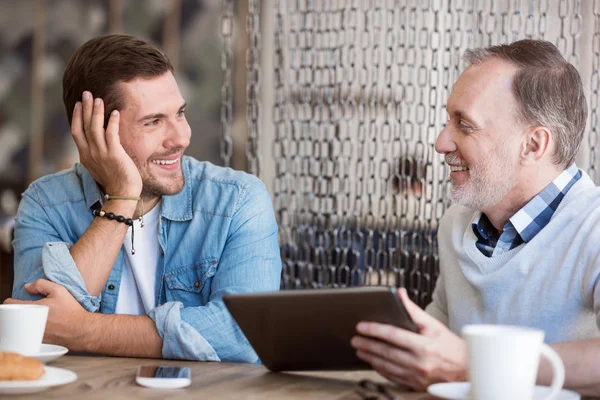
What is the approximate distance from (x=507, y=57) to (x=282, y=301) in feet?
2.79

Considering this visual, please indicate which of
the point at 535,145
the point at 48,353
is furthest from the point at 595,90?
the point at 48,353

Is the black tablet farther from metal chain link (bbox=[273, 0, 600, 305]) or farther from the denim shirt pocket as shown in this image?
metal chain link (bbox=[273, 0, 600, 305])

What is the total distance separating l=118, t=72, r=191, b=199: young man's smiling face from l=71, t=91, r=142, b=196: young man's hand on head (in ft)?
0.15

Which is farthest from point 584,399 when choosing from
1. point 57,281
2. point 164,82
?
point 164,82

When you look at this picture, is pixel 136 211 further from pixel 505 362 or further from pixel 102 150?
pixel 505 362

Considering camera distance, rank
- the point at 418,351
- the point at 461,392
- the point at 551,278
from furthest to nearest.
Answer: the point at 551,278 < the point at 418,351 < the point at 461,392

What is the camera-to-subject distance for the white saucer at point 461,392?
0.95 m

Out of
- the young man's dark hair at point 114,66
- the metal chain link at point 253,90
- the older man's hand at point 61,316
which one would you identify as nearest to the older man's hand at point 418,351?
the older man's hand at point 61,316

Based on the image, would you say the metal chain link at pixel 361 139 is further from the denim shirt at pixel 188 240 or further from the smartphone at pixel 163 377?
the smartphone at pixel 163 377

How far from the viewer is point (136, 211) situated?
1.87 meters

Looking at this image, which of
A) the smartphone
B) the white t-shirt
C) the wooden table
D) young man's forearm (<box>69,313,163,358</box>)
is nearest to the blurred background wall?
the white t-shirt

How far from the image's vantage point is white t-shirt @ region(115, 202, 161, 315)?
178 centimetres

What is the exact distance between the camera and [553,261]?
147 centimetres

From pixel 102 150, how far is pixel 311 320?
0.85 m
